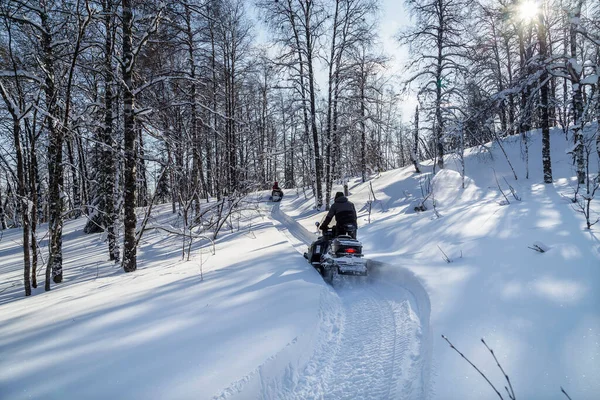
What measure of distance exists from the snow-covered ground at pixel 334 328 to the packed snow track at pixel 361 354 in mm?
15

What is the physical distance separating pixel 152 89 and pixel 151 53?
119 cm

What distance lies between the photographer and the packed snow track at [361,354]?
8.75 feet

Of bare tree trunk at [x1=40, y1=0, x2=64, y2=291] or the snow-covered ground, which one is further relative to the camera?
bare tree trunk at [x1=40, y1=0, x2=64, y2=291]

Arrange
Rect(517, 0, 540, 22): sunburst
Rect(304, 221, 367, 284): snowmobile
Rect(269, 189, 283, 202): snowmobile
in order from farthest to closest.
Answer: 1. Rect(269, 189, 283, 202): snowmobile
2. Rect(517, 0, 540, 22): sunburst
3. Rect(304, 221, 367, 284): snowmobile

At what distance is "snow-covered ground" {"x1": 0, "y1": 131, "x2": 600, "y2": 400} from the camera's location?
2.37m

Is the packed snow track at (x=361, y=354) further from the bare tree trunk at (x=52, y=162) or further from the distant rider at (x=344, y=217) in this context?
the bare tree trunk at (x=52, y=162)

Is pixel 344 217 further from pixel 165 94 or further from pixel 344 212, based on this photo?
pixel 165 94

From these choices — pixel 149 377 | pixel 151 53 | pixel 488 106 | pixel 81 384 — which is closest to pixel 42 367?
pixel 81 384

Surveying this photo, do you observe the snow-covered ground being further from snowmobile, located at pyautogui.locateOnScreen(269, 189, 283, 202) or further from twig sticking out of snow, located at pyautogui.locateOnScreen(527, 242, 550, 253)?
snowmobile, located at pyautogui.locateOnScreen(269, 189, 283, 202)

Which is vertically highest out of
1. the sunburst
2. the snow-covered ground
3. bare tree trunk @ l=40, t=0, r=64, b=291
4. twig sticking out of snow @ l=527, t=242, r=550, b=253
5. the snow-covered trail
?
the sunburst

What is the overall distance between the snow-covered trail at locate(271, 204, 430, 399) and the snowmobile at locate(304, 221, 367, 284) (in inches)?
24.1

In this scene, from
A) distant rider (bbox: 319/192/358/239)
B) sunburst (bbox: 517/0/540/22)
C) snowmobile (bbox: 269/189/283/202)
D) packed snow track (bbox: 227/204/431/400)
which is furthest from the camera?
snowmobile (bbox: 269/189/283/202)

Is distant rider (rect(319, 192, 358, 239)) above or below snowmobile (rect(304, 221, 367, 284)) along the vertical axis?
above

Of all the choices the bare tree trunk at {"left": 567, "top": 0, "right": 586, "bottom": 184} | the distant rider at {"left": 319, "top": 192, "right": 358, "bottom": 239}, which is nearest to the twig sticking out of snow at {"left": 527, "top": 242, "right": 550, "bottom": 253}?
the distant rider at {"left": 319, "top": 192, "right": 358, "bottom": 239}
